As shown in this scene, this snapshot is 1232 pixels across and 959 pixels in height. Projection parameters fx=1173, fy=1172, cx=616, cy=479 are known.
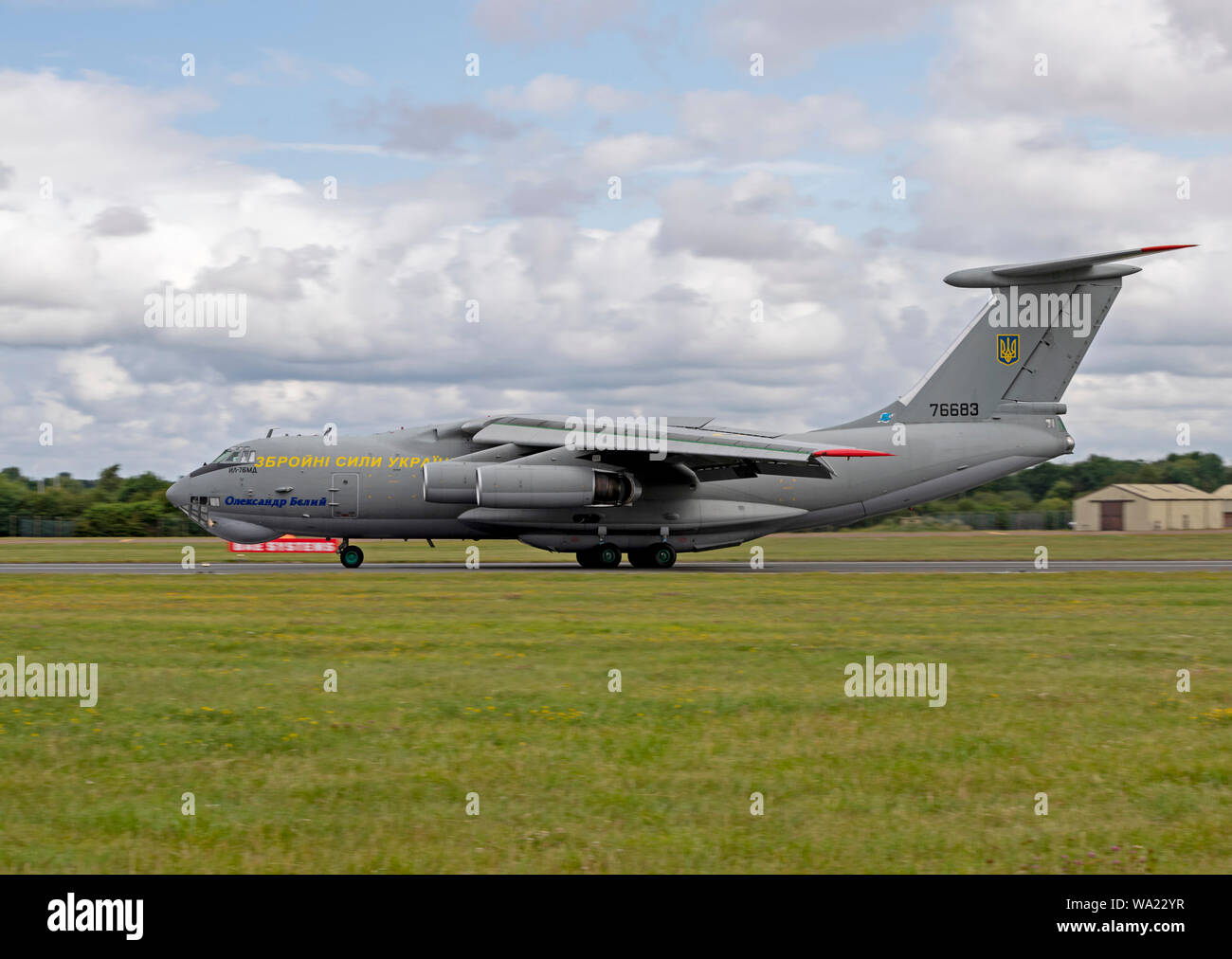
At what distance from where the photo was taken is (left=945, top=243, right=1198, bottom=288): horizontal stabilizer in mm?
33938

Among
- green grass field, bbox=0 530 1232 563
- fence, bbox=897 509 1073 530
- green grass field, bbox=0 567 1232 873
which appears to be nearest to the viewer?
green grass field, bbox=0 567 1232 873

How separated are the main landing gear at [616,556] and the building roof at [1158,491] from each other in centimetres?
5835

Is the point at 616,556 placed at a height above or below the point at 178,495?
below

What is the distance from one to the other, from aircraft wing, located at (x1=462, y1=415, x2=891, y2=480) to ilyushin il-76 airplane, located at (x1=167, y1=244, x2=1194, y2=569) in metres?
0.08

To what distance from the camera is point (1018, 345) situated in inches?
1414

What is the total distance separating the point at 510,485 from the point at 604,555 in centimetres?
418

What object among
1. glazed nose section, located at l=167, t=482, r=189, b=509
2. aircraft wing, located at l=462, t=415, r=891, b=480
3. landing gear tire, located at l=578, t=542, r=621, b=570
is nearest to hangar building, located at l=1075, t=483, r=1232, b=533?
aircraft wing, located at l=462, t=415, r=891, b=480

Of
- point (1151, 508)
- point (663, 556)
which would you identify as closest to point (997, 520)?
point (1151, 508)

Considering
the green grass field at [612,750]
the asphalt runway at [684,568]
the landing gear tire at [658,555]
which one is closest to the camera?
the green grass field at [612,750]

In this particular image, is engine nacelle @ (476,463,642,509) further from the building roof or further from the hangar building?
the building roof

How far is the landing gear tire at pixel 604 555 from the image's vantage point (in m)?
35.2

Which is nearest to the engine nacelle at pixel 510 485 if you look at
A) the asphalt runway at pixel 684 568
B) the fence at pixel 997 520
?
the asphalt runway at pixel 684 568

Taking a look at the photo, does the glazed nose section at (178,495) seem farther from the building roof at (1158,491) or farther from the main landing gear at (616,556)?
the building roof at (1158,491)

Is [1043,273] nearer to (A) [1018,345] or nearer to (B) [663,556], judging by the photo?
(A) [1018,345]
